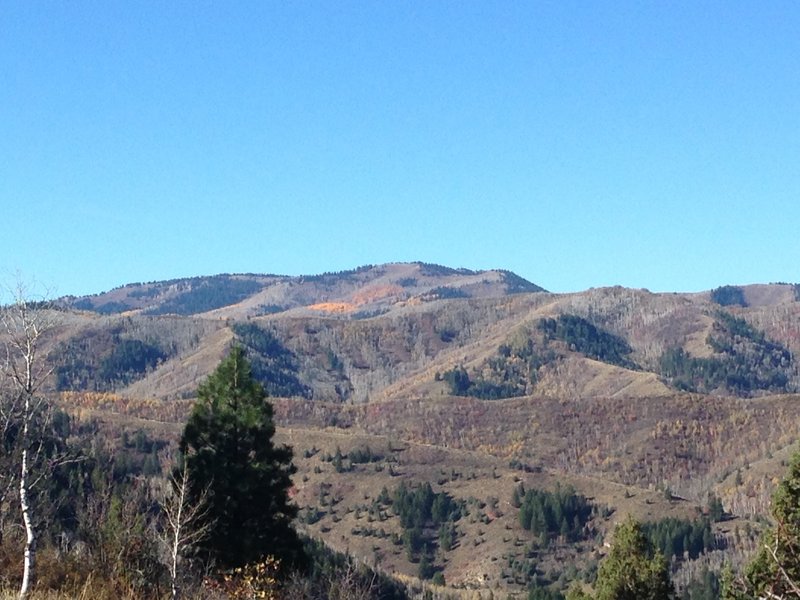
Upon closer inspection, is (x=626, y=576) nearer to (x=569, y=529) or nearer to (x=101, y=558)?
(x=101, y=558)

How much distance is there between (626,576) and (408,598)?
105 metres

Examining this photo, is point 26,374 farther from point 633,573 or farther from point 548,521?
point 548,521

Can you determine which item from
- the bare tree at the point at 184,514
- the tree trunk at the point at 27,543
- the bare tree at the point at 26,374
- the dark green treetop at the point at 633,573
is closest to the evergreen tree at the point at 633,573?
the dark green treetop at the point at 633,573

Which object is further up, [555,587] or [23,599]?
[23,599]

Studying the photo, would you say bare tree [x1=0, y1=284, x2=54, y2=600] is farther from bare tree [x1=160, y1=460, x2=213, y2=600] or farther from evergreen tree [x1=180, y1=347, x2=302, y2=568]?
evergreen tree [x1=180, y1=347, x2=302, y2=568]

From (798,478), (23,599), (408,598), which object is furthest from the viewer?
(408,598)

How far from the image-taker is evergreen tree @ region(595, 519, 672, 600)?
1448 inches

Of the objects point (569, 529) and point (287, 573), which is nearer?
point (287, 573)

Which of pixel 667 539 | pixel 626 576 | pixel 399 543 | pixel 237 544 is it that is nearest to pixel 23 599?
pixel 237 544

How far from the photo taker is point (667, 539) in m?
174

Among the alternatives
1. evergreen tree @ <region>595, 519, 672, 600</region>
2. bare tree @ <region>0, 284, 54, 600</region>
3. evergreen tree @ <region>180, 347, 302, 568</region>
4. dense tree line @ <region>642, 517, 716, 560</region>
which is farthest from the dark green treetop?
dense tree line @ <region>642, 517, 716, 560</region>

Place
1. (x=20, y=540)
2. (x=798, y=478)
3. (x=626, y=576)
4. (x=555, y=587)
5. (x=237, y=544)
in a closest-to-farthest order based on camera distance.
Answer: (x=20, y=540) → (x=798, y=478) → (x=237, y=544) → (x=626, y=576) → (x=555, y=587)

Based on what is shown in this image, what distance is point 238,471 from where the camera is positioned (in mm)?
31984

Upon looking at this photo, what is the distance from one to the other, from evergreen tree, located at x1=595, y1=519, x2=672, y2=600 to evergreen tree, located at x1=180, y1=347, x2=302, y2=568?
12.3m
